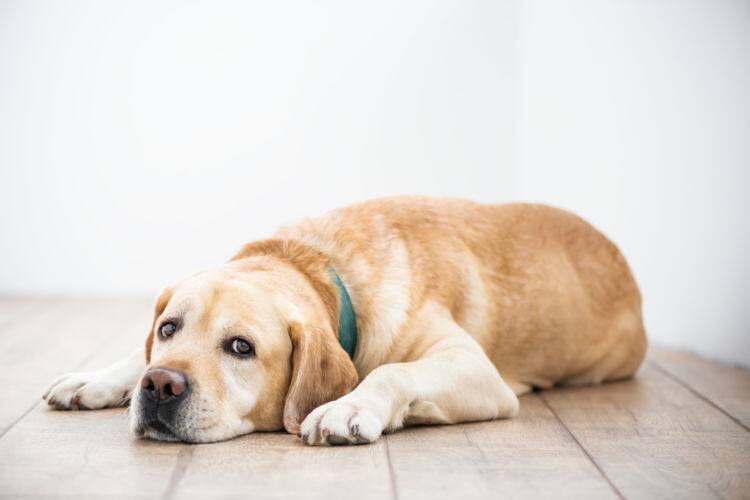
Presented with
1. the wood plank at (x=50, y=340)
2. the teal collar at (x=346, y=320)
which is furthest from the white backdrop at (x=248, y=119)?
the teal collar at (x=346, y=320)

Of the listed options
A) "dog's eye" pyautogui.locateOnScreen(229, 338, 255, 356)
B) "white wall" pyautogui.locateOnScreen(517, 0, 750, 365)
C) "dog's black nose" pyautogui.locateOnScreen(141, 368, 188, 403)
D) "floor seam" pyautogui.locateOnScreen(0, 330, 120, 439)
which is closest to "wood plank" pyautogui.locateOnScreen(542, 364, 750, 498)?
"white wall" pyautogui.locateOnScreen(517, 0, 750, 365)

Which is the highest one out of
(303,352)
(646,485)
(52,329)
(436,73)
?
(436,73)

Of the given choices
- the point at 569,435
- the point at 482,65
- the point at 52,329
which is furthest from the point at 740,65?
the point at 52,329

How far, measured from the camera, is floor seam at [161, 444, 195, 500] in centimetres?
213

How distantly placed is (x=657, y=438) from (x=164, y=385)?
4.85 feet

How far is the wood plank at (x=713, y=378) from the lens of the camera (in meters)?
3.26

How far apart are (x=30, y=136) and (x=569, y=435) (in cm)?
447

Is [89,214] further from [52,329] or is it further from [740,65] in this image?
[740,65]

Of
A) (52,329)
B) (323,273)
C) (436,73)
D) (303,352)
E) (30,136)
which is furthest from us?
(436,73)

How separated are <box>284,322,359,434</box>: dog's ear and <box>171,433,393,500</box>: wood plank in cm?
9

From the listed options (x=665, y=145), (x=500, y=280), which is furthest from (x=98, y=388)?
(x=665, y=145)

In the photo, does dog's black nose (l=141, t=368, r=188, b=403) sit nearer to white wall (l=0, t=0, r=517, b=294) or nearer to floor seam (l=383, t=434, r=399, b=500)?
floor seam (l=383, t=434, r=399, b=500)

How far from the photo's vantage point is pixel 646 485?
2.28m

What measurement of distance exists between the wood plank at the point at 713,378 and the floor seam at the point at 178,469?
1.77 metres
